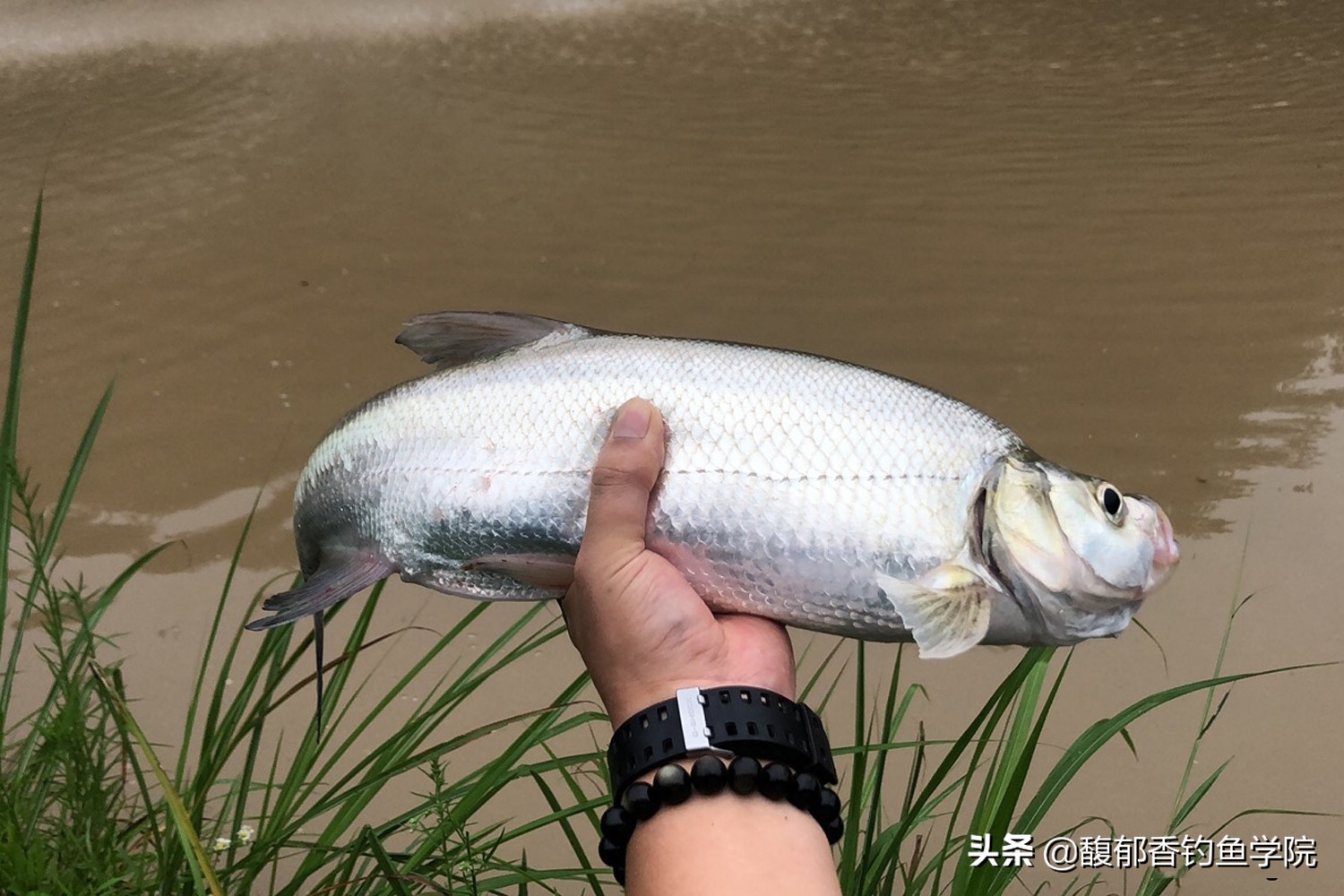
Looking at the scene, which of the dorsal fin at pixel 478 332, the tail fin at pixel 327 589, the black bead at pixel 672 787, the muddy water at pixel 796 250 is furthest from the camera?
the muddy water at pixel 796 250

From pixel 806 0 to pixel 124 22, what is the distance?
22.6 ft

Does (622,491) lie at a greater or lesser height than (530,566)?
greater

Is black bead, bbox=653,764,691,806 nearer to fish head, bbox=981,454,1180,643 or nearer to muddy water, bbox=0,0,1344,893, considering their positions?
fish head, bbox=981,454,1180,643

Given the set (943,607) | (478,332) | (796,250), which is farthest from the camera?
(796,250)

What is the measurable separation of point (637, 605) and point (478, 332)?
683 millimetres

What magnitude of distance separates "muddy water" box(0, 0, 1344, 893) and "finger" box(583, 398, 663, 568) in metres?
1.65

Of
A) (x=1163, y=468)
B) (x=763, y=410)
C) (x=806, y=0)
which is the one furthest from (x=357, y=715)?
(x=806, y=0)

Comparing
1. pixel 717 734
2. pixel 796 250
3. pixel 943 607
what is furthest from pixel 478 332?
pixel 796 250

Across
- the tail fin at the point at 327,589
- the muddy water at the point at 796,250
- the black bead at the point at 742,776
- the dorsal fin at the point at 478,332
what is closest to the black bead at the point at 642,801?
the black bead at the point at 742,776

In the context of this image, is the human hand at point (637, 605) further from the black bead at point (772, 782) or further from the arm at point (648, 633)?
the black bead at point (772, 782)

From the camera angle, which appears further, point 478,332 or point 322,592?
point 478,332

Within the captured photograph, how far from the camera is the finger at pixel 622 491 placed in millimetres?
1491

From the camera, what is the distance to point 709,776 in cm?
132

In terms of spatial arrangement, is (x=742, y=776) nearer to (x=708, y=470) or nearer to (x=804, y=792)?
(x=804, y=792)
